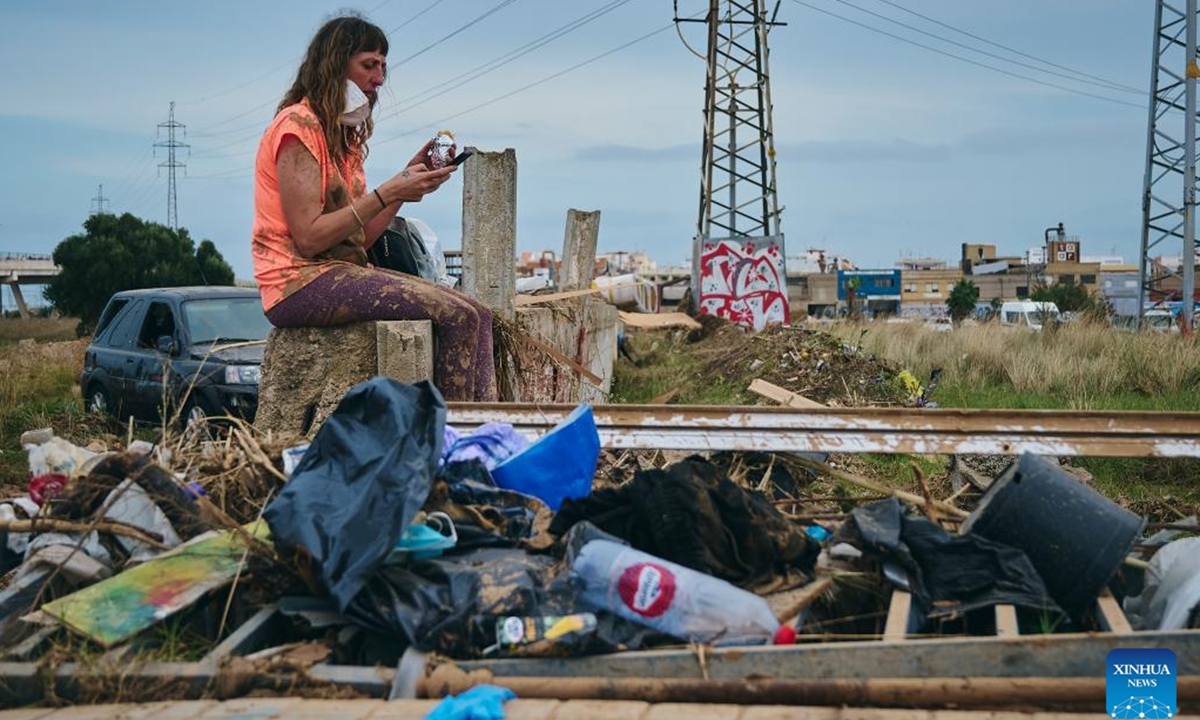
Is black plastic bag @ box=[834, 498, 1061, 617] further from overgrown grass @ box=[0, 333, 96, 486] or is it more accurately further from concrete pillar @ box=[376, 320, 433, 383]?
overgrown grass @ box=[0, 333, 96, 486]

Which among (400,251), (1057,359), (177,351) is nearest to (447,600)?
(400,251)

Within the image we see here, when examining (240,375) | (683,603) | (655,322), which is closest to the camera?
(683,603)

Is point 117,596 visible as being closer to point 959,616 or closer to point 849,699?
point 849,699

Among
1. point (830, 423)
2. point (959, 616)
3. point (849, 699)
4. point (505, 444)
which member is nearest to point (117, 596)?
point (505, 444)

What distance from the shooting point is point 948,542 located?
3.86 meters

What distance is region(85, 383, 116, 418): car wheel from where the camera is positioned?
12102 mm

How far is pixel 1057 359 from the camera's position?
14.6 metres

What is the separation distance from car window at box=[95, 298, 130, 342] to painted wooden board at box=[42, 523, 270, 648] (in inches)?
380

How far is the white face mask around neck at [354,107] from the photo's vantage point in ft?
17.1

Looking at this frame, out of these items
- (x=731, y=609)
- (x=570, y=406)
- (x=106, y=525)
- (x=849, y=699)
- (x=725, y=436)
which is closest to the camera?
(x=849, y=699)

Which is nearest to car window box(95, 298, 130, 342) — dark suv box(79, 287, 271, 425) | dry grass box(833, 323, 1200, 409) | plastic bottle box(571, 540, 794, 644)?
dark suv box(79, 287, 271, 425)

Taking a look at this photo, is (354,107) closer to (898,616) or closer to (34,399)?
(898,616)

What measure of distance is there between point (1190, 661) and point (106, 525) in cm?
329

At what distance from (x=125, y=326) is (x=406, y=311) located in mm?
7975
